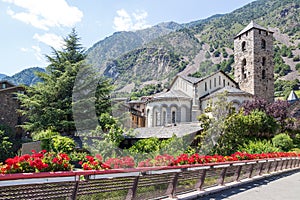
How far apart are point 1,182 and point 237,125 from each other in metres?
23.8

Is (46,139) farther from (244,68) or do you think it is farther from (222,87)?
(244,68)

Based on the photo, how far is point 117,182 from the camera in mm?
5332

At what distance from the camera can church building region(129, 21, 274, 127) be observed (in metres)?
37.0

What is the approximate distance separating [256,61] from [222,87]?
7731 millimetres

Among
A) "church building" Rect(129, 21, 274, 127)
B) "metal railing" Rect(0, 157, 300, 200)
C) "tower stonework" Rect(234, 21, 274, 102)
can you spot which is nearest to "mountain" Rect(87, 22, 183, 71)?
"metal railing" Rect(0, 157, 300, 200)

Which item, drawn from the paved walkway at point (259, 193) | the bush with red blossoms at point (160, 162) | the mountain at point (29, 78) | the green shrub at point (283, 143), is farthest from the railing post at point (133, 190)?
the mountain at point (29, 78)

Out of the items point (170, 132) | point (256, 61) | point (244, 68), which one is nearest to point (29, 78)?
point (170, 132)

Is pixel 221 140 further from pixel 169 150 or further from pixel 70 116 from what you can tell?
pixel 70 116

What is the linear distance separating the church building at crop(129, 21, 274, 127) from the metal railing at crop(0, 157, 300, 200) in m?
25.4

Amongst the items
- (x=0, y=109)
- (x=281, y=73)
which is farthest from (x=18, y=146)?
(x=281, y=73)

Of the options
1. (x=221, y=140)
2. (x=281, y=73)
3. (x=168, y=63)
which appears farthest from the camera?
(x=281, y=73)

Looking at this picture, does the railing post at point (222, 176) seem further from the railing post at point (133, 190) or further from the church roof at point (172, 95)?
the church roof at point (172, 95)

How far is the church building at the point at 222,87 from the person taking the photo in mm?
36969

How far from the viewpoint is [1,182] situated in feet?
12.0
